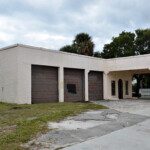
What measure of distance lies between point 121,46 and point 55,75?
763 inches

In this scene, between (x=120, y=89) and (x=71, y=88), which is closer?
(x=71, y=88)

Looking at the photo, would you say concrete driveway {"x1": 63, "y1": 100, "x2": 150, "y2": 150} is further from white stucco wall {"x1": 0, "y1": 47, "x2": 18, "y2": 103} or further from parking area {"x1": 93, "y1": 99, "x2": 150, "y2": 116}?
white stucco wall {"x1": 0, "y1": 47, "x2": 18, "y2": 103}

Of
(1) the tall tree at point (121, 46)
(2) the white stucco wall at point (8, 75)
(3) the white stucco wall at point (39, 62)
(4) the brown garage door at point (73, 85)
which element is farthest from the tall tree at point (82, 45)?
(2) the white stucco wall at point (8, 75)

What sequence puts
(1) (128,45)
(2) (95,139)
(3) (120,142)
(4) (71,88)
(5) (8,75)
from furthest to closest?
(1) (128,45)
(4) (71,88)
(5) (8,75)
(2) (95,139)
(3) (120,142)

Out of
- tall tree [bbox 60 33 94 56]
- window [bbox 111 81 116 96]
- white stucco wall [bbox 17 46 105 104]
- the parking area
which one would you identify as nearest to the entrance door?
window [bbox 111 81 116 96]

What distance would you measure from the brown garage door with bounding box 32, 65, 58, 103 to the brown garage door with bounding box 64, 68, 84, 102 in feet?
3.96

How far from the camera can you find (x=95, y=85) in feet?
64.7

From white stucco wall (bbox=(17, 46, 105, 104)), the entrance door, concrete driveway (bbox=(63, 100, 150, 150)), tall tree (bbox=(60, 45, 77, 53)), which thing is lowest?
concrete driveway (bbox=(63, 100, 150, 150))

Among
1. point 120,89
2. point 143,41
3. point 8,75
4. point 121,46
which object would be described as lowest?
point 120,89

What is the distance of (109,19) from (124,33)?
66.9ft

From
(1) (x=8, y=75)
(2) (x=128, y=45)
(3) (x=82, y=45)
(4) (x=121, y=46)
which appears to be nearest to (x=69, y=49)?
(3) (x=82, y=45)

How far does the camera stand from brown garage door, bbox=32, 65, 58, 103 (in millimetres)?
14742

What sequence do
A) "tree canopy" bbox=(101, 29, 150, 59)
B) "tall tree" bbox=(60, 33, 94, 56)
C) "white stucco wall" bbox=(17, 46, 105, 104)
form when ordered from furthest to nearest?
"tree canopy" bbox=(101, 29, 150, 59) → "tall tree" bbox=(60, 33, 94, 56) → "white stucco wall" bbox=(17, 46, 105, 104)

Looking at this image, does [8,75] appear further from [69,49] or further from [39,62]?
[69,49]
